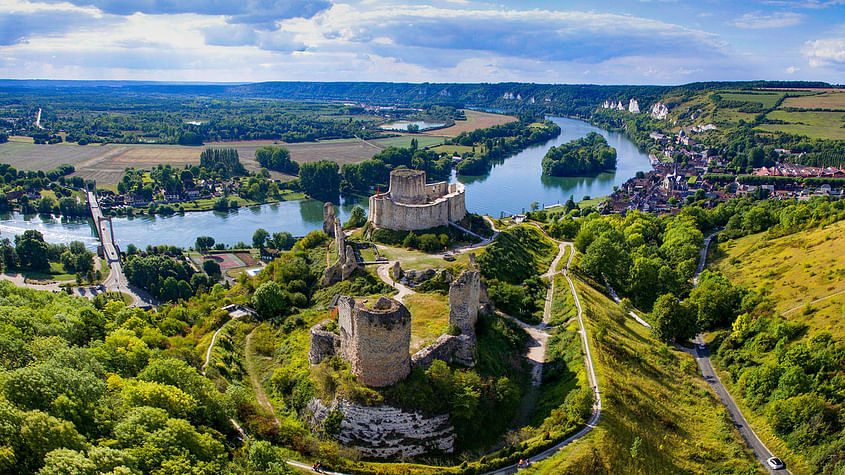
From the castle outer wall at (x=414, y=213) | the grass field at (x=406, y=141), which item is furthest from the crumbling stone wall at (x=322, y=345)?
the grass field at (x=406, y=141)

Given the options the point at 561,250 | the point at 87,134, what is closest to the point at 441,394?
the point at 561,250

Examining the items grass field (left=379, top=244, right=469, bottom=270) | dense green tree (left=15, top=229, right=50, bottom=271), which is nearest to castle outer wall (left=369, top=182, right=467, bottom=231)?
grass field (left=379, top=244, right=469, bottom=270)

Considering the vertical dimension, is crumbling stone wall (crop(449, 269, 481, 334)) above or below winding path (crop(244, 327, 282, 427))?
above

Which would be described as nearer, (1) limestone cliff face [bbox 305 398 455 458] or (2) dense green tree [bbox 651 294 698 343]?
(1) limestone cliff face [bbox 305 398 455 458]

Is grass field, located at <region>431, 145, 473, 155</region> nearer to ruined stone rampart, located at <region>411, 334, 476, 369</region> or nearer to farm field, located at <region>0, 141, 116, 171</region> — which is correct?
farm field, located at <region>0, 141, 116, 171</region>

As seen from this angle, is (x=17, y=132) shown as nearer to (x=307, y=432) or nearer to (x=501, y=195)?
(x=501, y=195)

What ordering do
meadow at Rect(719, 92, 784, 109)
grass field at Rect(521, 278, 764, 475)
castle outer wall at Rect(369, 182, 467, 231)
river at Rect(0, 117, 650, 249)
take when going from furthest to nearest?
1. meadow at Rect(719, 92, 784, 109)
2. river at Rect(0, 117, 650, 249)
3. castle outer wall at Rect(369, 182, 467, 231)
4. grass field at Rect(521, 278, 764, 475)

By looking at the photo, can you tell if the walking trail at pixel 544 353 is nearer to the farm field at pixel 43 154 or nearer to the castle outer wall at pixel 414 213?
the castle outer wall at pixel 414 213
